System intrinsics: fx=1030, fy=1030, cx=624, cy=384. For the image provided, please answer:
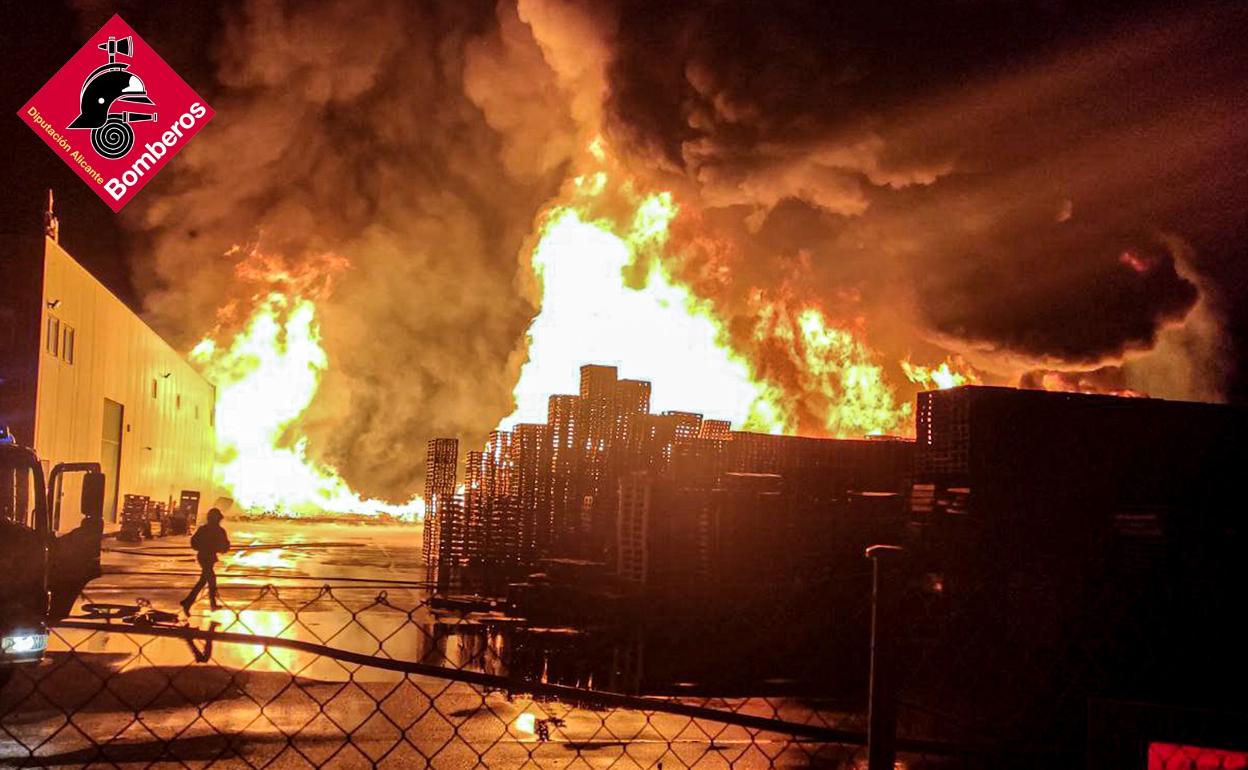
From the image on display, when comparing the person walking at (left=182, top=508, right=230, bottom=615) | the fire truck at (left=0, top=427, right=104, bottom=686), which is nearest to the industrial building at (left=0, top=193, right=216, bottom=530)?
the person walking at (left=182, top=508, right=230, bottom=615)

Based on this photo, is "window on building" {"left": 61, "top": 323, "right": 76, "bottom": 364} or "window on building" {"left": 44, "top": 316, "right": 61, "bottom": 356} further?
"window on building" {"left": 61, "top": 323, "right": 76, "bottom": 364}

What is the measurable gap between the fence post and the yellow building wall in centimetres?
2196

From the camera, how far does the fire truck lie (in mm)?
6488

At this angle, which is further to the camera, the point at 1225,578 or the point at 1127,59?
the point at 1127,59

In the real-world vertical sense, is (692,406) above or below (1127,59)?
below

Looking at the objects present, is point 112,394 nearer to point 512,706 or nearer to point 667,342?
point 667,342

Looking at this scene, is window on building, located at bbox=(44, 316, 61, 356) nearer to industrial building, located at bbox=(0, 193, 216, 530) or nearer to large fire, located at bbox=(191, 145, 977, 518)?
industrial building, located at bbox=(0, 193, 216, 530)

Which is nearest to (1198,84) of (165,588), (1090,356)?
(1090,356)

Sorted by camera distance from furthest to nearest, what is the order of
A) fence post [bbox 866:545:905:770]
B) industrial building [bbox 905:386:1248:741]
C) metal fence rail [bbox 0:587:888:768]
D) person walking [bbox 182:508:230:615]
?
1. person walking [bbox 182:508:230:615]
2. industrial building [bbox 905:386:1248:741]
3. metal fence rail [bbox 0:587:888:768]
4. fence post [bbox 866:545:905:770]

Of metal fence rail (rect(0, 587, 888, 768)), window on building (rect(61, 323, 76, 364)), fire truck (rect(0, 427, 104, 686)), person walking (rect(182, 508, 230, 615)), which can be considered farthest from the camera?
window on building (rect(61, 323, 76, 364))

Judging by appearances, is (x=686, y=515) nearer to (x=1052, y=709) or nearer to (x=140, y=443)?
(x=1052, y=709)

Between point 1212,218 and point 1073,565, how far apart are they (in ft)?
41.3

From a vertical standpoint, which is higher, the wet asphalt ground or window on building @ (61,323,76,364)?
window on building @ (61,323,76,364)

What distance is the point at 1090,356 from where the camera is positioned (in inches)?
798
